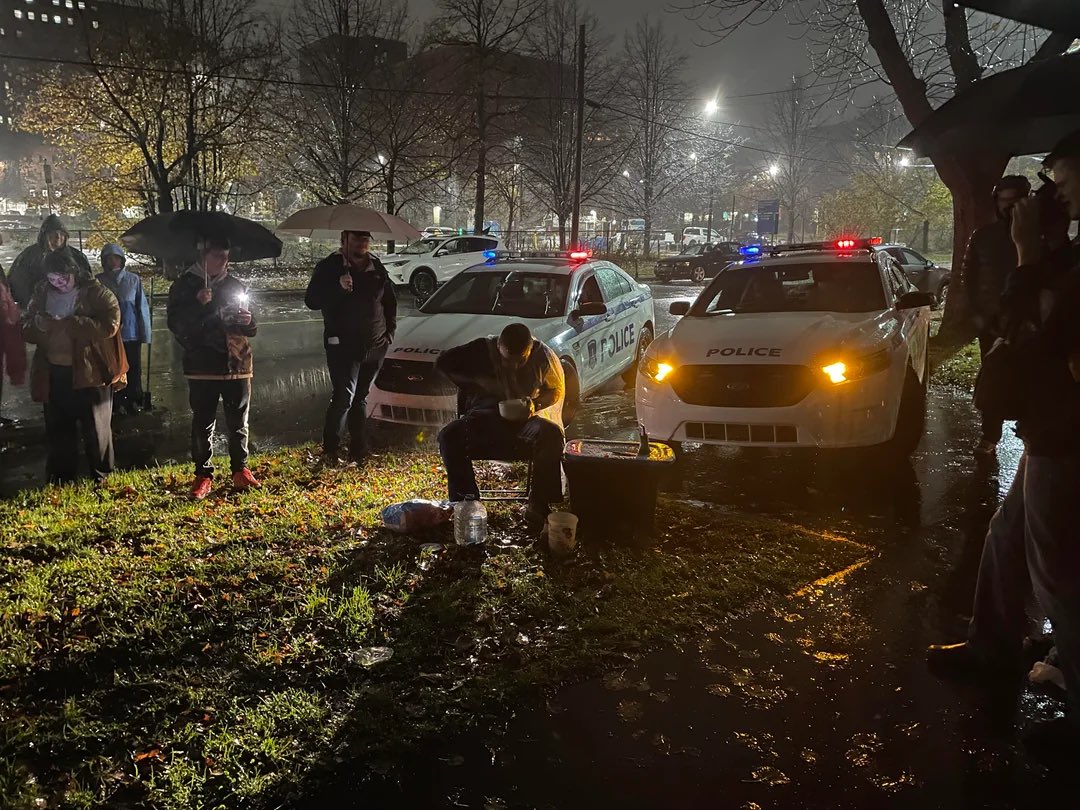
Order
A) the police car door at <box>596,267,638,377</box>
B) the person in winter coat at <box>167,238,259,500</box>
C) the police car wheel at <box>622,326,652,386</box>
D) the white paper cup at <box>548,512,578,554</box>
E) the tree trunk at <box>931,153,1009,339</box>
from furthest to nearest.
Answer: the tree trunk at <box>931,153,1009,339</box> → the police car wheel at <box>622,326,652,386</box> → the police car door at <box>596,267,638,377</box> → the person in winter coat at <box>167,238,259,500</box> → the white paper cup at <box>548,512,578,554</box>

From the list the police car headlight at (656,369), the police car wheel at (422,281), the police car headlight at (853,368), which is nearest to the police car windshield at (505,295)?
the police car headlight at (656,369)

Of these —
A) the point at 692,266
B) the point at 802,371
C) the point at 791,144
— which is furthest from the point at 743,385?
the point at 791,144

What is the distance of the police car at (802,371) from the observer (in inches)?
222

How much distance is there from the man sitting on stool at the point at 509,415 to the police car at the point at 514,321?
5.38 feet

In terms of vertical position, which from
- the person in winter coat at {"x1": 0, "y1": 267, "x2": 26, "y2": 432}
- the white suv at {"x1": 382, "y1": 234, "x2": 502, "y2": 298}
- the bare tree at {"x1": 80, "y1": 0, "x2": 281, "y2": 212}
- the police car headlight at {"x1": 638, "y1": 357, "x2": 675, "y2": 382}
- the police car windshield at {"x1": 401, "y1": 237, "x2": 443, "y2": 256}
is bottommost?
the police car headlight at {"x1": 638, "y1": 357, "x2": 675, "y2": 382}

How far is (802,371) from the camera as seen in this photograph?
567cm

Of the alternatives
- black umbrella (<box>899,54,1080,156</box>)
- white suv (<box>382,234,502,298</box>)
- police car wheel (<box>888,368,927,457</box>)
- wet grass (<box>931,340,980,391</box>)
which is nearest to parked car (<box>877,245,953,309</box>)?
wet grass (<box>931,340,980,391</box>)

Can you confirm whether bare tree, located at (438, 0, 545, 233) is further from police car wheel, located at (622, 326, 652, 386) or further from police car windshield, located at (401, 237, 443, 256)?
police car wheel, located at (622, 326, 652, 386)

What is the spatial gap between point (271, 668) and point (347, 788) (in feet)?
3.01

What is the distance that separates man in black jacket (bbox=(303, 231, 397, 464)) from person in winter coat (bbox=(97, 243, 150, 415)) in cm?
296

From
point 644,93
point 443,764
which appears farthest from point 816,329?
point 644,93

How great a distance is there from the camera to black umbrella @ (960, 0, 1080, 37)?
10.4 feet

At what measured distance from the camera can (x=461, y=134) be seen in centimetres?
2719

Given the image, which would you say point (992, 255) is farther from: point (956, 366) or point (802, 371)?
point (956, 366)
